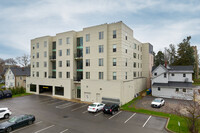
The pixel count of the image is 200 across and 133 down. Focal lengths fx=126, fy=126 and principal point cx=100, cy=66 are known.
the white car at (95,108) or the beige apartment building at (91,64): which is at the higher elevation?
the beige apartment building at (91,64)

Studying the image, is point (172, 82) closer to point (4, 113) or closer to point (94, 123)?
point (94, 123)

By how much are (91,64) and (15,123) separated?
56.7 ft

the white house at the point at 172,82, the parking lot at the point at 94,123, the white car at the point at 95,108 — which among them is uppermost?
the white house at the point at 172,82

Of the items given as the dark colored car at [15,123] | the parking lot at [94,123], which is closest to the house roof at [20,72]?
the parking lot at [94,123]

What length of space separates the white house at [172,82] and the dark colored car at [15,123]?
28516 millimetres

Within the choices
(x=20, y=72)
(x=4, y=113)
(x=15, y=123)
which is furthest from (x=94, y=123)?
(x=20, y=72)

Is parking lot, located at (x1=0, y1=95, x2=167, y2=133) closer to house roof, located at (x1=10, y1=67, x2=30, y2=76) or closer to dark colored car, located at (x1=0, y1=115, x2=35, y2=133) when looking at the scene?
dark colored car, located at (x1=0, y1=115, x2=35, y2=133)

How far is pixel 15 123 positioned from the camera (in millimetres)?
14070

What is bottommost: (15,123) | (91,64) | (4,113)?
(4,113)

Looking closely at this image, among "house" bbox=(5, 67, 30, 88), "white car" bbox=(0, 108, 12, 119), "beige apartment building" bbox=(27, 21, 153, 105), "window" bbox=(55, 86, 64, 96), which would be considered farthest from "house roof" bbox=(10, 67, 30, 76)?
"white car" bbox=(0, 108, 12, 119)

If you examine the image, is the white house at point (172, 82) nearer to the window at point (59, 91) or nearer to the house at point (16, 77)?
the window at point (59, 91)

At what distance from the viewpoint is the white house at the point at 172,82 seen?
99.2 feet

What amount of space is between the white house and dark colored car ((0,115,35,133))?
28516 millimetres

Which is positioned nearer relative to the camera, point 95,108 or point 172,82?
point 95,108
